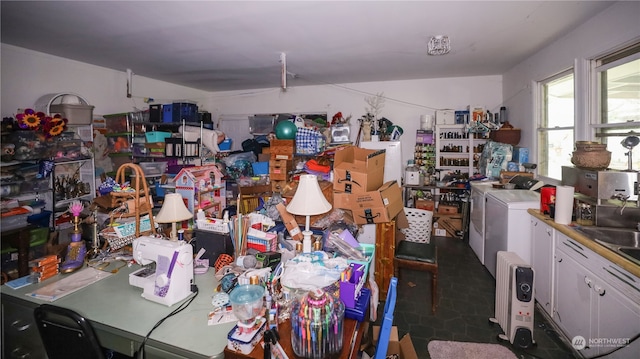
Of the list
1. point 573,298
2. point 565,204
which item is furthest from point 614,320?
point 565,204

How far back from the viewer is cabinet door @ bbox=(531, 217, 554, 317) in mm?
2430

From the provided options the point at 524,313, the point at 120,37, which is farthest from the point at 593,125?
the point at 120,37

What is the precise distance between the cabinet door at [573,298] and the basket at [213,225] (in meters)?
2.42

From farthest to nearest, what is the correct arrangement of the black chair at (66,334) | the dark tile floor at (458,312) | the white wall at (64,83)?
the white wall at (64,83)
the dark tile floor at (458,312)
the black chair at (66,334)

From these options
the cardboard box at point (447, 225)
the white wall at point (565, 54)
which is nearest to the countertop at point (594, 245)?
the white wall at point (565, 54)

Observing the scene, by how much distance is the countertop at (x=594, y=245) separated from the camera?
5.09 ft

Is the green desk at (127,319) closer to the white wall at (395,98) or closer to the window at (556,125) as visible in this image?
the window at (556,125)

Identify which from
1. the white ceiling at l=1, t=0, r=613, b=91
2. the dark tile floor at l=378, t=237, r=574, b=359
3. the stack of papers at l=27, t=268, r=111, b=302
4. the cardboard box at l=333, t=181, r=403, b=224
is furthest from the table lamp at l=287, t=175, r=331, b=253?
the white ceiling at l=1, t=0, r=613, b=91

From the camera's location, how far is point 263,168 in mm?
4844

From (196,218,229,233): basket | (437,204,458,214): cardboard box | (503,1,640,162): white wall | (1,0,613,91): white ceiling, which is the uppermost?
(1,0,613,91): white ceiling

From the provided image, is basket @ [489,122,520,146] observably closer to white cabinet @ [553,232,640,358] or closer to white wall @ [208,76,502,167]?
white wall @ [208,76,502,167]

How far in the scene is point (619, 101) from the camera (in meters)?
2.63

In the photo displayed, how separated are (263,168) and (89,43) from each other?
2664mm

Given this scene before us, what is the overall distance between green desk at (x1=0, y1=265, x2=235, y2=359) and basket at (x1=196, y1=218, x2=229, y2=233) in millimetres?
285
